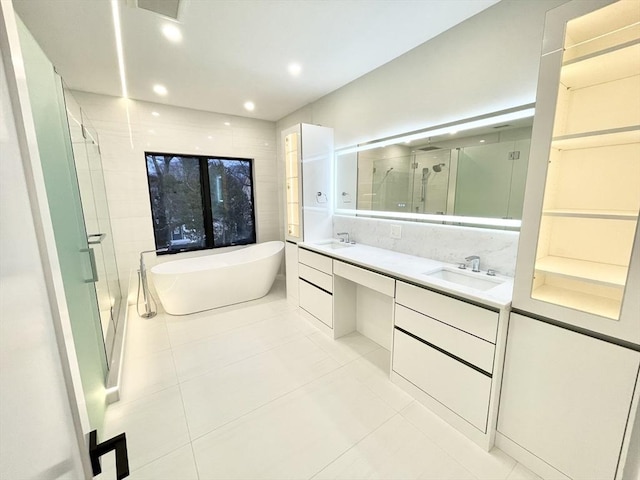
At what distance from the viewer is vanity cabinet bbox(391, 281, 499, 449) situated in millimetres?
1539

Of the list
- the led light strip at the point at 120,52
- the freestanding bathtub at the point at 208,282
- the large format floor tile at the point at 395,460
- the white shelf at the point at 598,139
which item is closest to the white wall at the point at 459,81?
the white shelf at the point at 598,139

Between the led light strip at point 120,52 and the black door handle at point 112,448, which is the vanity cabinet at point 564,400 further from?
the led light strip at point 120,52

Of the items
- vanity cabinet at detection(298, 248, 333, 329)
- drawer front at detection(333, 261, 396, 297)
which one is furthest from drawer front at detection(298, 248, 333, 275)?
drawer front at detection(333, 261, 396, 297)

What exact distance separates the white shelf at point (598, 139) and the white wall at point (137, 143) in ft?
12.9

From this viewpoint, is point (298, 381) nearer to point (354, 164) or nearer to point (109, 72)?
point (354, 164)

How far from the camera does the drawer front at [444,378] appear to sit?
158 centimetres

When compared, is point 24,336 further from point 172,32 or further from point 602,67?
point 172,32

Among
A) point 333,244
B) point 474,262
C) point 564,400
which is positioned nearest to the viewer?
point 564,400

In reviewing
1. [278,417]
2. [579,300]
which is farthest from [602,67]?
[278,417]

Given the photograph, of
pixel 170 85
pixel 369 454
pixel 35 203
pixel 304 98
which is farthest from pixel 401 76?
pixel 369 454

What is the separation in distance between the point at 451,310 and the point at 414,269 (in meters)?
0.45

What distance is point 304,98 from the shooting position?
3.49 meters

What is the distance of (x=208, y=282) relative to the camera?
3.34 m

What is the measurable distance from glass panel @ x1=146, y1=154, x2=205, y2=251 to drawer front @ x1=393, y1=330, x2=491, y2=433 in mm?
3425
